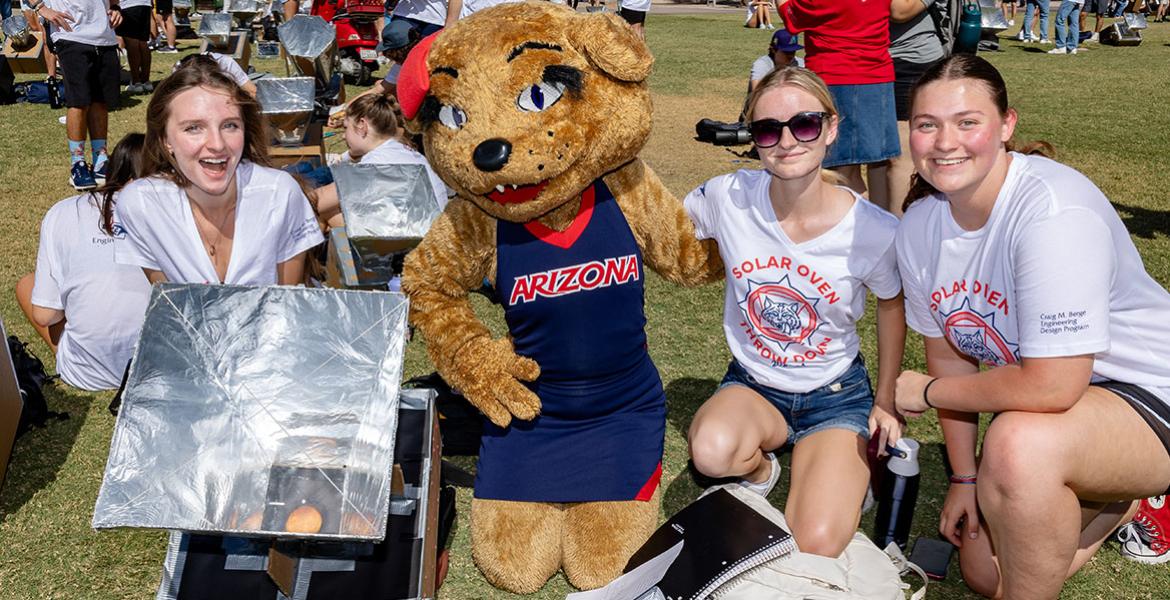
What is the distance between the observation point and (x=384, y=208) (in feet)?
13.1

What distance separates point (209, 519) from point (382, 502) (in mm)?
413

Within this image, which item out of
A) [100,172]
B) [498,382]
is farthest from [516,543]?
[100,172]

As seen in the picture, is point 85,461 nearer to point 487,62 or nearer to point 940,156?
point 487,62

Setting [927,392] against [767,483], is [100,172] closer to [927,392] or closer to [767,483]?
[767,483]

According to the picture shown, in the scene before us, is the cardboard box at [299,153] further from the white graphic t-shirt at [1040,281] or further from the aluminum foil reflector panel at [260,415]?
the white graphic t-shirt at [1040,281]

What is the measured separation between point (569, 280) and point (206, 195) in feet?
4.44

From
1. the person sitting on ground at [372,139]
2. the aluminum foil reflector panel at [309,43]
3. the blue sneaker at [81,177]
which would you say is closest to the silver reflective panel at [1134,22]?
the aluminum foil reflector panel at [309,43]

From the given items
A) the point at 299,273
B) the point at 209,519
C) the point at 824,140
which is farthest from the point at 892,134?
the point at 209,519

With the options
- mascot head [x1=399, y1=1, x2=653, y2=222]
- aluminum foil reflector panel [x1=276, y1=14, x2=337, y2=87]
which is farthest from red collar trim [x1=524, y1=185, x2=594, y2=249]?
aluminum foil reflector panel [x1=276, y1=14, x2=337, y2=87]

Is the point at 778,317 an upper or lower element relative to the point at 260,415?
upper

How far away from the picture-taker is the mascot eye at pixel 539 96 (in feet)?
8.55

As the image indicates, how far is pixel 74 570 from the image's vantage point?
2.96 metres

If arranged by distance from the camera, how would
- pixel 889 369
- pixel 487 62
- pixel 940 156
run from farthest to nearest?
pixel 889 369 → pixel 487 62 → pixel 940 156

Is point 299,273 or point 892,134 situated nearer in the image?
point 299,273
